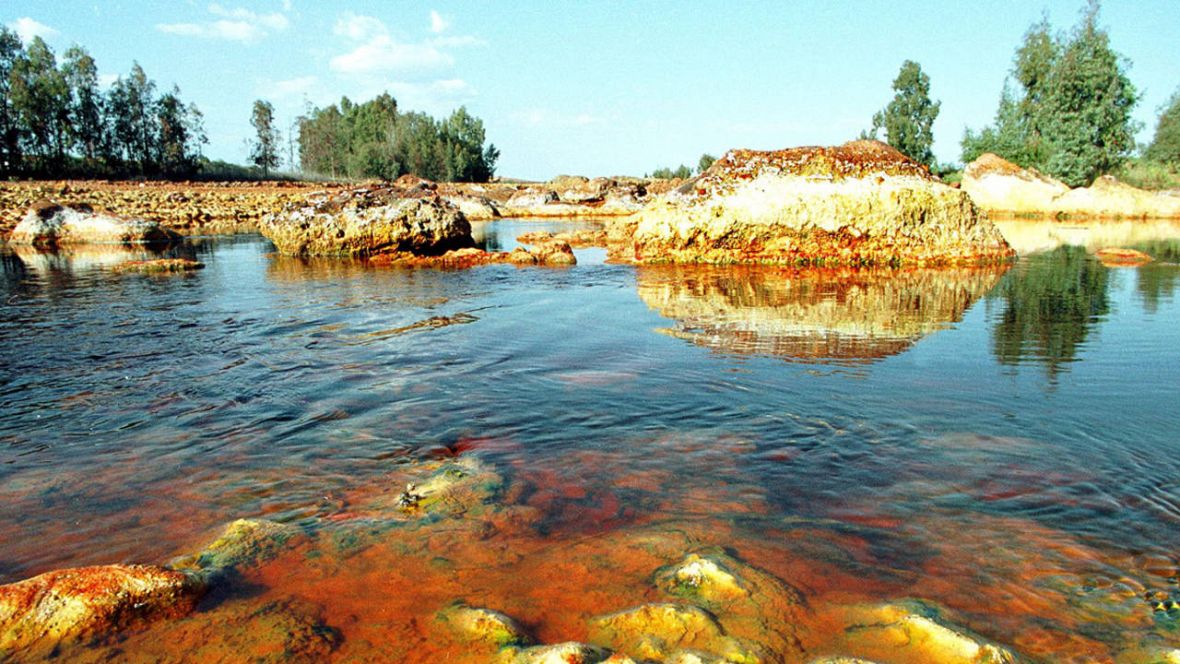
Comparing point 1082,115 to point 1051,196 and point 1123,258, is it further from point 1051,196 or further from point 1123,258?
point 1123,258

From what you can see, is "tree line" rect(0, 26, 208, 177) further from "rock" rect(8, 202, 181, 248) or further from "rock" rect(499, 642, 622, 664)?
"rock" rect(499, 642, 622, 664)

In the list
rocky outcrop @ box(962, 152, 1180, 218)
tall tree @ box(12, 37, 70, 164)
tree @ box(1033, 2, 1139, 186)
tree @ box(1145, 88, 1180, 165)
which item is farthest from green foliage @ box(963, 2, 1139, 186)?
tall tree @ box(12, 37, 70, 164)

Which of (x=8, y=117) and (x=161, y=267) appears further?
(x=8, y=117)

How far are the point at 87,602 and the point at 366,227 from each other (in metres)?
14.3

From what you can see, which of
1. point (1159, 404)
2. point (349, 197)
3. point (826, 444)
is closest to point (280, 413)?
point (826, 444)

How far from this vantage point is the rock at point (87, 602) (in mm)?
2123

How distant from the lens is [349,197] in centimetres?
1653

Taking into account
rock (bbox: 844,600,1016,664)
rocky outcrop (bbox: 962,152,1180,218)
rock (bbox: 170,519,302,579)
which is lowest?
rock (bbox: 844,600,1016,664)

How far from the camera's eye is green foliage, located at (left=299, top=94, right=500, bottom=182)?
7644cm

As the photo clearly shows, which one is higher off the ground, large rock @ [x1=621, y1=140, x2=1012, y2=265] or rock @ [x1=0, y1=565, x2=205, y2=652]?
large rock @ [x1=621, y1=140, x2=1012, y2=265]

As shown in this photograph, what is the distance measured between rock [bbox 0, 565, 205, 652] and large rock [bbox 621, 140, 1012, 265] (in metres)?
12.1

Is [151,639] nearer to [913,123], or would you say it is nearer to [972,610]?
[972,610]

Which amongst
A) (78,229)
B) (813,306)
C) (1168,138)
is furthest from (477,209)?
(1168,138)

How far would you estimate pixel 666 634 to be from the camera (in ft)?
7.06
